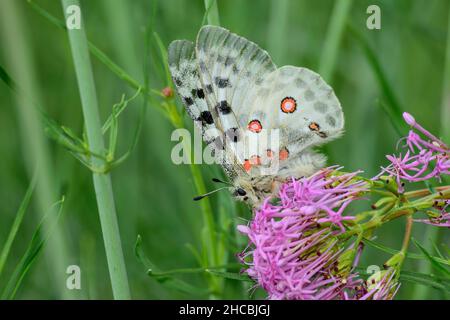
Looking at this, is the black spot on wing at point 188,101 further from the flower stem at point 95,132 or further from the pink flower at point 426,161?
the pink flower at point 426,161

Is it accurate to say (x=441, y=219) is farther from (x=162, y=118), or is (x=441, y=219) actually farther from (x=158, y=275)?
(x=162, y=118)

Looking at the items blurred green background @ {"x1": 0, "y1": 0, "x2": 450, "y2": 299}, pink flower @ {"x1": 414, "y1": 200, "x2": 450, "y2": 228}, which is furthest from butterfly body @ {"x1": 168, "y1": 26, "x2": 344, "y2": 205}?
pink flower @ {"x1": 414, "y1": 200, "x2": 450, "y2": 228}

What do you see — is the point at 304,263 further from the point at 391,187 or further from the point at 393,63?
the point at 393,63

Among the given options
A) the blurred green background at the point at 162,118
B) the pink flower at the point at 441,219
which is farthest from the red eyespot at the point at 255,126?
the pink flower at the point at 441,219

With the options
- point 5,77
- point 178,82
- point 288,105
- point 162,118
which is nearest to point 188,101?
point 178,82

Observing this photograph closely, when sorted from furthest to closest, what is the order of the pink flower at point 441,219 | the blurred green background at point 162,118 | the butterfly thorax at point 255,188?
1. the blurred green background at point 162,118
2. the butterfly thorax at point 255,188
3. the pink flower at point 441,219

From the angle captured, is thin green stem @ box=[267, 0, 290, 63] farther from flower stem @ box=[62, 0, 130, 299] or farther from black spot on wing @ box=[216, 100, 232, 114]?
flower stem @ box=[62, 0, 130, 299]
